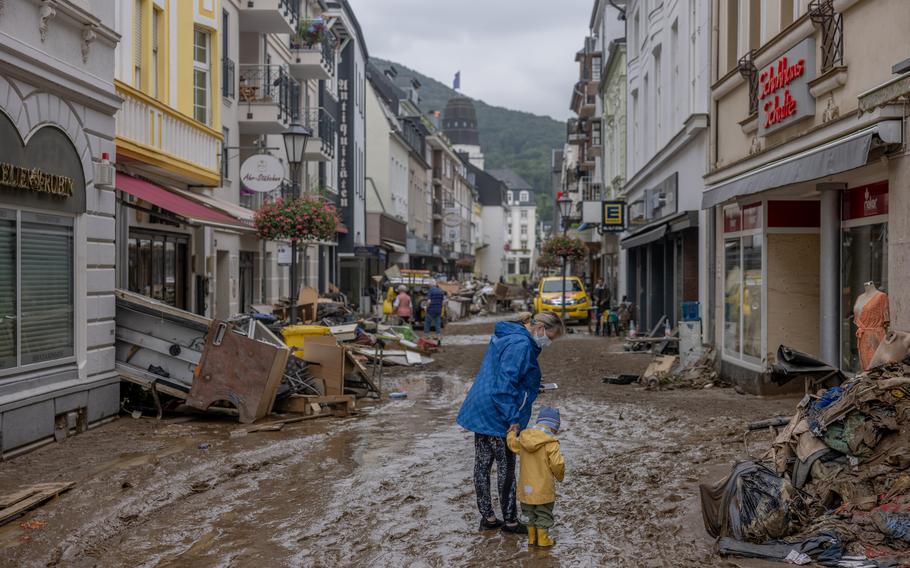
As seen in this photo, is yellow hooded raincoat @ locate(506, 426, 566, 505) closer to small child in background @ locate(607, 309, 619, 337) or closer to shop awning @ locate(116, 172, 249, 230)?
shop awning @ locate(116, 172, 249, 230)

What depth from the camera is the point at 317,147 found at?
31.6m

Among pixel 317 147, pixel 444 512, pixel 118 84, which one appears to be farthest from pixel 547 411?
pixel 317 147

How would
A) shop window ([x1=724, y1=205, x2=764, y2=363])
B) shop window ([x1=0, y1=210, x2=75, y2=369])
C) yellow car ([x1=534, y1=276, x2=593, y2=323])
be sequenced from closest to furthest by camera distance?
shop window ([x1=0, y1=210, x2=75, y2=369]), shop window ([x1=724, y1=205, x2=764, y2=363]), yellow car ([x1=534, y1=276, x2=593, y2=323])

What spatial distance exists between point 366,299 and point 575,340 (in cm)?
1782

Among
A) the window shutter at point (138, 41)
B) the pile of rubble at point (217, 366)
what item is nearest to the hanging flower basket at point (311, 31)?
the window shutter at point (138, 41)

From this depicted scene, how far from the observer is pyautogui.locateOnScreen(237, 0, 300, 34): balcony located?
24.8 meters

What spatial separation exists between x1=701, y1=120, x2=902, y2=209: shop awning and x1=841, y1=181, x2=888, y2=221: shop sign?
0.68 meters

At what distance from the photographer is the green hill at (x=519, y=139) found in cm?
15338

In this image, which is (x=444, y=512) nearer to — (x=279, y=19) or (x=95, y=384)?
(x=95, y=384)

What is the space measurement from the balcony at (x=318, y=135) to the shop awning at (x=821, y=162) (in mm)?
19292

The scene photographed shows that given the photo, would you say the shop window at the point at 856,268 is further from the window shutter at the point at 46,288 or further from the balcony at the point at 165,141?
the balcony at the point at 165,141

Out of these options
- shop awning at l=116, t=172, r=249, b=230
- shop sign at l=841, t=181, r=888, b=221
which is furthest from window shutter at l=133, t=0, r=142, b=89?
shop sign at l=841, t=181, r=888, b=221

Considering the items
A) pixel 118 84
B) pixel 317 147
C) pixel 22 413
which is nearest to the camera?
pixel 22 413

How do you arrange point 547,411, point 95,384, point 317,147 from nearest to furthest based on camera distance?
point 547,411 < point 95,384 < point 317,147
